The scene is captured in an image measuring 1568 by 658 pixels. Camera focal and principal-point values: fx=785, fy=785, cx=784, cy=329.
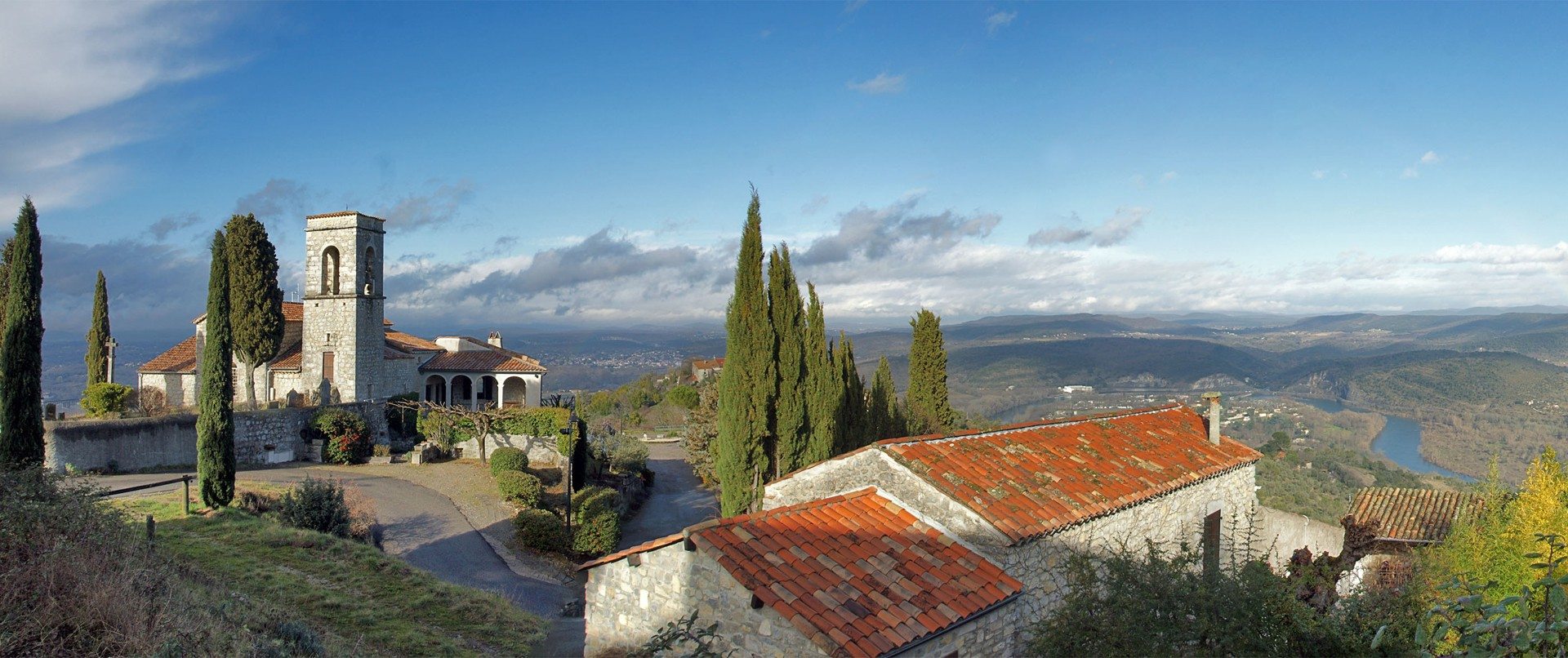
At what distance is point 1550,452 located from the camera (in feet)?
36.2

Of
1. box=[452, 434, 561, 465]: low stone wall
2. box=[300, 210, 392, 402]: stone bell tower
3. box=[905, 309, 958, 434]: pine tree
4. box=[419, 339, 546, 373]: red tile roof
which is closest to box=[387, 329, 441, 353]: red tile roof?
box=[419, 339, 546, 373]: red tile roof

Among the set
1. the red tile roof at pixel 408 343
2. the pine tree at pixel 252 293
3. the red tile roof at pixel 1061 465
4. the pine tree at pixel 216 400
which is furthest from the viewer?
the red tile roof at pixel 408 343

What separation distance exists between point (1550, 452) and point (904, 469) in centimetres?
936

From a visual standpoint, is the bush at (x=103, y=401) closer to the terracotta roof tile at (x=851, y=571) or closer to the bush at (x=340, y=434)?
the bush at (x=340, y=434)

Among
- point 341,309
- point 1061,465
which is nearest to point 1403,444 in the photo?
point 1061,465

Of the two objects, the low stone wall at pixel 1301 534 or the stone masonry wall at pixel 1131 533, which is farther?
the low stone wall at pixel 1301 534

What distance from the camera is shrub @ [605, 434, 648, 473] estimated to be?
30.4 m

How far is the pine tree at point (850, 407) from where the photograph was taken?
1784cm

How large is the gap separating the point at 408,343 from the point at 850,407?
28.0m

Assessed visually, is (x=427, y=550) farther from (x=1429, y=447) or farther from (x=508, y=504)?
(x=1429, y=447)

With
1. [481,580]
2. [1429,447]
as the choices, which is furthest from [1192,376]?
[481,580]

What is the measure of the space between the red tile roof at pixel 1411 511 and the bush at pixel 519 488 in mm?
20231

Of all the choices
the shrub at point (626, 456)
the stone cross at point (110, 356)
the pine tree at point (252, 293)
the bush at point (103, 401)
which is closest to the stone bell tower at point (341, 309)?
the pine tree at point (252, 293)

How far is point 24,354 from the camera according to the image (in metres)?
16.5
